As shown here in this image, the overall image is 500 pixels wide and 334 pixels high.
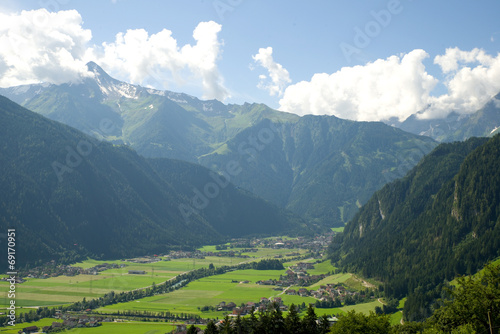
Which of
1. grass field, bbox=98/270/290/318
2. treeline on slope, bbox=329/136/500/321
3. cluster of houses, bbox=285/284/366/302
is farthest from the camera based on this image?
cluster of houses, bbox=285/284/366/302

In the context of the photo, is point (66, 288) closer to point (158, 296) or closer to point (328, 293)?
point (158, 296)

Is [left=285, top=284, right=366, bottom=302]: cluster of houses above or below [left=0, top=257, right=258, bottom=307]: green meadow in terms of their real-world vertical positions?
below

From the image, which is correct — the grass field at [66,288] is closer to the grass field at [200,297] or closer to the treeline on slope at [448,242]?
the grass field at [200,297]

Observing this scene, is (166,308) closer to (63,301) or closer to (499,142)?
(63,301)

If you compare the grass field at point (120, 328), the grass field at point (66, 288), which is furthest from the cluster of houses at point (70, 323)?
the grass field at point (66, 288)

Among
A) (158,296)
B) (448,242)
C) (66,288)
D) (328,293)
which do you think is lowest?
(328,293)

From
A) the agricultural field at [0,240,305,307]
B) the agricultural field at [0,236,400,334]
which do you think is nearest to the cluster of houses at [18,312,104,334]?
the agricultural field at [0,236,400,334]

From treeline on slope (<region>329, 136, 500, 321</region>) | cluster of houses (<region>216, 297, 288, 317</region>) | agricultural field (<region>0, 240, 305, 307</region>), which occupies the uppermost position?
treeline on slope (<region>329, 136, 500, 321</region>)

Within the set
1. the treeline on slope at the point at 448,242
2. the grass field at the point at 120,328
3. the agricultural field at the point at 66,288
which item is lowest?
the grass field at the point at 120,328

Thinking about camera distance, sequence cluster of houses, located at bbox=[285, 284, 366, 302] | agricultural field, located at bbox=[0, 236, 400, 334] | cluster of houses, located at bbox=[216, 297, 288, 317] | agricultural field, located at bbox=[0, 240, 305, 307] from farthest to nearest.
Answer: cluster of houses, located at bbox=[285, 284, 366, 302], agricultural field, located at bbox=[0, 240, 305, 307], agricultural field, located at bbox=[0, 236, 400, 334], cluster of houses, located at bbox=[216, 297, 288, 317]

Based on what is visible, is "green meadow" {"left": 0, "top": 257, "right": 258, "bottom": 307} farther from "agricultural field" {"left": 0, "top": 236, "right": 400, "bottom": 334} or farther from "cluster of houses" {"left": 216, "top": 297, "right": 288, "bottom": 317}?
"cluster of houses" {"left": 216, "top": 297, "right": 288, "bottom": 317}

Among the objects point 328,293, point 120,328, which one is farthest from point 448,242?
point 120,328

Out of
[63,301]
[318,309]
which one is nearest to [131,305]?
[63,301]

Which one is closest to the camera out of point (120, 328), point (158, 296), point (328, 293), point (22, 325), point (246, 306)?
point (120, 328)
